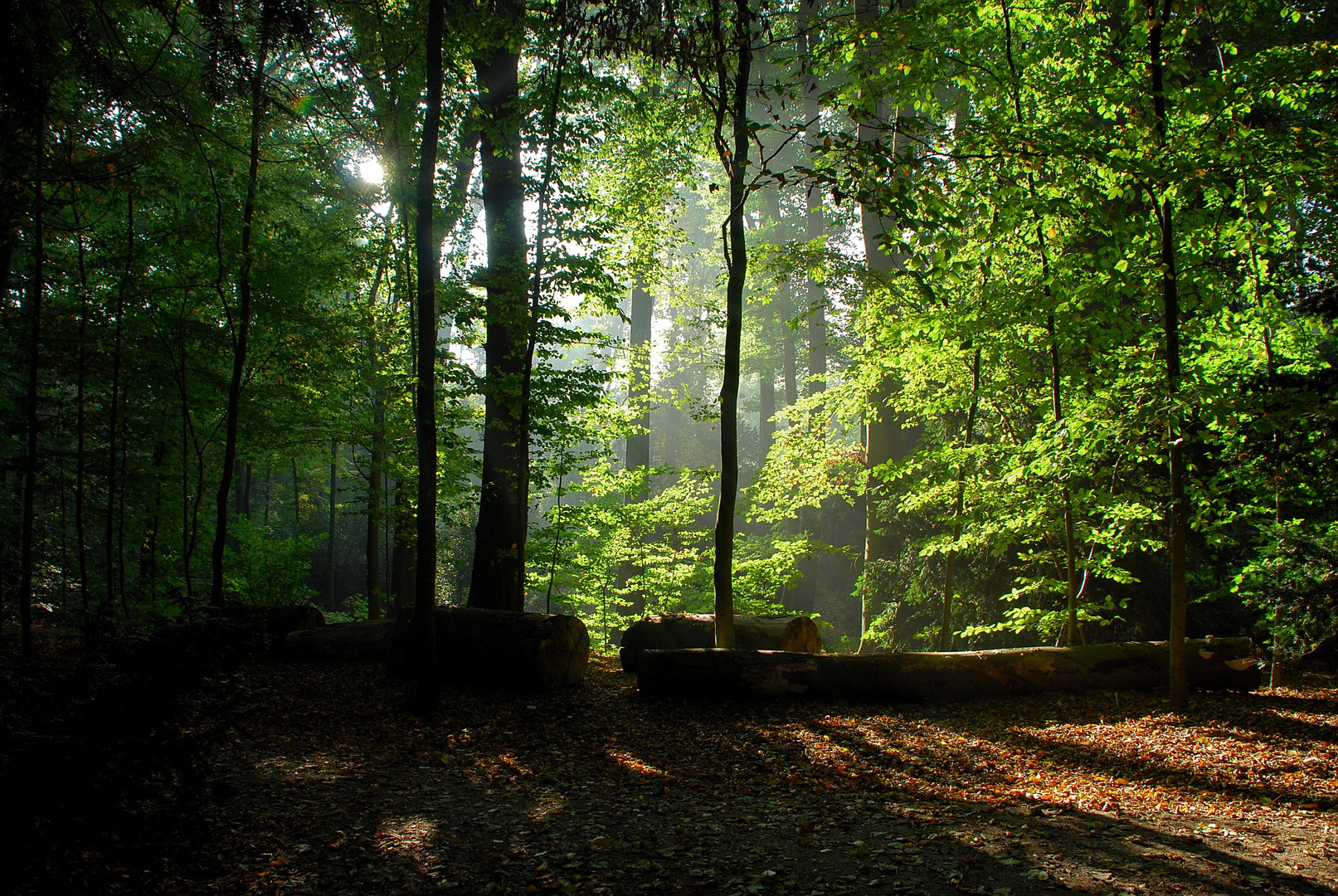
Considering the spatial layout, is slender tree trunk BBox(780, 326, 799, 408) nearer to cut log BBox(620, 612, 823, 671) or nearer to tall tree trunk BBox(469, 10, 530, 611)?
cut log BBox(620, 612, 823, 671)

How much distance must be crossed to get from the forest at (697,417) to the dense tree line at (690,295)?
0.24 ft

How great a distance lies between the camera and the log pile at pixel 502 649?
7.45 m

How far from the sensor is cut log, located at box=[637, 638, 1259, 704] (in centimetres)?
704

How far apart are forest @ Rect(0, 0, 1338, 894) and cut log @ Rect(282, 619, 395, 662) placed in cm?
19

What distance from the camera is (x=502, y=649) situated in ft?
24.6

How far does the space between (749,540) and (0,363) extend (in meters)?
13.2

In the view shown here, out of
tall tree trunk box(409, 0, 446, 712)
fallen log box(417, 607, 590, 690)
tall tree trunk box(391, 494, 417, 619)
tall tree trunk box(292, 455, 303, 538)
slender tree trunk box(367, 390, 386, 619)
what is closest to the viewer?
tall tree trunk box(409, 0, 446, 712)

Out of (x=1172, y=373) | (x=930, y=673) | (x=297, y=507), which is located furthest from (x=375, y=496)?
(x=1172, y=373)

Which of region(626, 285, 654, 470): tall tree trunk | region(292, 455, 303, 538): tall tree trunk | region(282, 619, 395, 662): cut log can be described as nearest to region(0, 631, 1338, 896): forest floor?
region(282, 619, 395, 662): cut log

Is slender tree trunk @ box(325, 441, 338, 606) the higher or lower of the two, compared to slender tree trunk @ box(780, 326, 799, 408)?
lower

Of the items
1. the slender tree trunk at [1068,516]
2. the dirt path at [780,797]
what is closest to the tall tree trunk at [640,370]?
the slender tree trunk at [1068,516]

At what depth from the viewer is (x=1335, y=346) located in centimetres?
938

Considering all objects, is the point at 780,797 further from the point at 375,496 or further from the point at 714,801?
the point at 375,496

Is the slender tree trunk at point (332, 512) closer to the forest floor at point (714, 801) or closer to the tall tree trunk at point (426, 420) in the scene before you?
the tall tree trunk at point (426, 420)
